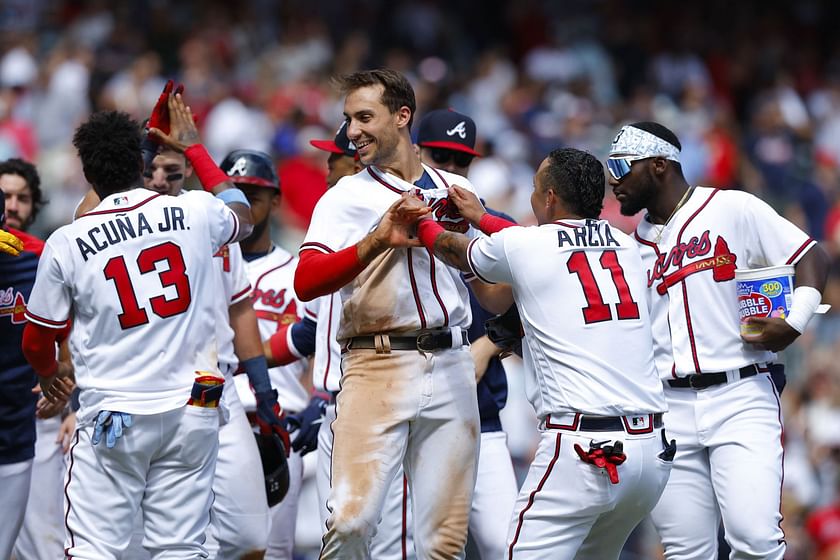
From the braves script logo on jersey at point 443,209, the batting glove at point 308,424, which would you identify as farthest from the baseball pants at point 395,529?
the braves script logo on jersey at point 443,209

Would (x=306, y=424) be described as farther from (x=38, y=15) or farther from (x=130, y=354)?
(x=38, y=15)

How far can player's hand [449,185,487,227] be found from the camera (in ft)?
19.1

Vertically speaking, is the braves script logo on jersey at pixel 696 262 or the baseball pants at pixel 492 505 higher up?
the braves script logo on jersey at pixel 696 262

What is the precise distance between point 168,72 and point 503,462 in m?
10.1

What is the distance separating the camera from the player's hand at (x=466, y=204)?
583 cm

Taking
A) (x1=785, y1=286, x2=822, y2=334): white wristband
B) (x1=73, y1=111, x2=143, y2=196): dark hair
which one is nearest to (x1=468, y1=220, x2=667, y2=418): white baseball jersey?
(x1=785, y1=286, x2=822, y2=334): white wristband

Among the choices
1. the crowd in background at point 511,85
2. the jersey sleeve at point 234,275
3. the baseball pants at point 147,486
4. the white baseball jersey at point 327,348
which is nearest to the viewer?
the baseball pants at point 147,486

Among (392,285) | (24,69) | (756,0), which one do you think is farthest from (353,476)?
(756,0)

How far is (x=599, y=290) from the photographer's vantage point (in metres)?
5.58

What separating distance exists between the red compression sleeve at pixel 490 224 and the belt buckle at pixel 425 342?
531 millimetres

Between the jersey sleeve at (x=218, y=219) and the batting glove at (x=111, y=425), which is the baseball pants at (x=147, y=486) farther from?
the jersey sleeve at (x=218, y=219)

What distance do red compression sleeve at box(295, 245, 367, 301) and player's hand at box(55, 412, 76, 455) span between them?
2.18 metres

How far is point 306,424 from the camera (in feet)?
24.0

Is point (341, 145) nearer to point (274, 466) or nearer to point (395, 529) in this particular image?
point (274, 466)
